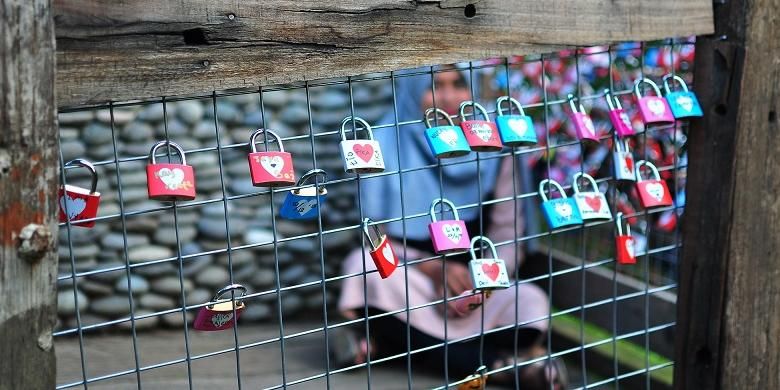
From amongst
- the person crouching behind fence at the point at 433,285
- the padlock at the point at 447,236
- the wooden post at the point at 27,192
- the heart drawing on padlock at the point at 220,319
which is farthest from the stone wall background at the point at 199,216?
the wooden post at the point at 27,192

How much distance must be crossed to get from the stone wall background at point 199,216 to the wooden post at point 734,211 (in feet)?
5.77

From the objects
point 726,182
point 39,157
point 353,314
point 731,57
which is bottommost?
point 353,314

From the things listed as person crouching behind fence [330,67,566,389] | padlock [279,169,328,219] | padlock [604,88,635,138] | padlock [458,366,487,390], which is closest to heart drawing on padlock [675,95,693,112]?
padlock [604,88,635,138]

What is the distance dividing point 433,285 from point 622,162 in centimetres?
170

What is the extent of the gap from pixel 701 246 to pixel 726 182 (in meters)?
0.15

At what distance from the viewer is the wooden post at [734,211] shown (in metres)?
1.79

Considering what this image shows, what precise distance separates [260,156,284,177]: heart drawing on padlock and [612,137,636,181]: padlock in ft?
2.36

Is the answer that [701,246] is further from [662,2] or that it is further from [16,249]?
[16,249]

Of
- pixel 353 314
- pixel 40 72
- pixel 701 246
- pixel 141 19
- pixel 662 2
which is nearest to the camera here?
pixel 40 72

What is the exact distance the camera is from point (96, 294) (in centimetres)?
353

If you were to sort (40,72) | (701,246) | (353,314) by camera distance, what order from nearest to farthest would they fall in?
1. (40,72)
2. (701,246)
3. (353,314)

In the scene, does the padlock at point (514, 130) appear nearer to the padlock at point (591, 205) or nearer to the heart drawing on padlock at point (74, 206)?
the padlock at point (591, 205)

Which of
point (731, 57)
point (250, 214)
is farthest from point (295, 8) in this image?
point (250, 214)

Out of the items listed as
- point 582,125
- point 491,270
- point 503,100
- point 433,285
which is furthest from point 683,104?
point 433,285
